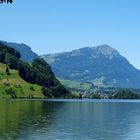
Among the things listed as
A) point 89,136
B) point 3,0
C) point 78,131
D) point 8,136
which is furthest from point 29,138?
point 3,0

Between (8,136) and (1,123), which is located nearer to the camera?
(8,136)

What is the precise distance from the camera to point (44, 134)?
8544 centimetres

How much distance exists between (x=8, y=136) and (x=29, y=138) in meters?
4.15

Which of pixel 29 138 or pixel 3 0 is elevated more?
pixel 3 0

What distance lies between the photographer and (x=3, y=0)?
1195 inches

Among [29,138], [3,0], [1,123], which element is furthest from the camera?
[1,123]

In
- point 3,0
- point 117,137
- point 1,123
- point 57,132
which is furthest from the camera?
point 1,123

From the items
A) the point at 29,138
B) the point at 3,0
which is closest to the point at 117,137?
the point at 29,138

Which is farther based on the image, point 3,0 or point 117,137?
point 117,137

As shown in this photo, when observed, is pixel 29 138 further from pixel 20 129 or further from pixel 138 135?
pixel 138 135

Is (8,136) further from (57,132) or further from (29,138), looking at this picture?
(57,132)

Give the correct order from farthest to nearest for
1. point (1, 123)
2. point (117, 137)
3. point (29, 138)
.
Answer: point (1, 123) → point (117, 137) → point (29, 138)

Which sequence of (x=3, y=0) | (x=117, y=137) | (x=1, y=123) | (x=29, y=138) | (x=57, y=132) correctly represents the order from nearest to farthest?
(x=3, y=0)
(x=29, y=138)
(x=117, y=137)
(x=57, y=132)
(x=1, y=123)

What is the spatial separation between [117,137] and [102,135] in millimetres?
3646
